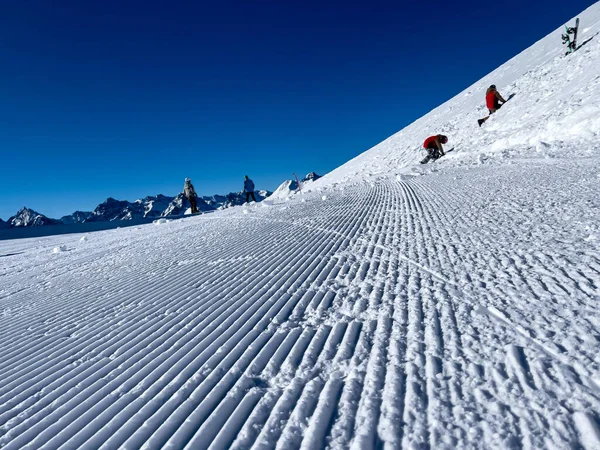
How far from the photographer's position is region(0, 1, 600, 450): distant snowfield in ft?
6.10

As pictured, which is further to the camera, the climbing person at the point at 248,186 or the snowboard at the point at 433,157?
the climbing person at the point at 248,186

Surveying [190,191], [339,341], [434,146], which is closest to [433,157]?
[434,146]

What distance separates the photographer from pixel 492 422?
1.70m

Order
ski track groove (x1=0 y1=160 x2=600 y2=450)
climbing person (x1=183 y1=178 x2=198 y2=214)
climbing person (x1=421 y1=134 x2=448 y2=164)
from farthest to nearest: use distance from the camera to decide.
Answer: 1. climbing person (x1=183 y1=178 x2=198 y2=214)
2. climbing person (x1=421 y1=134 x2=448 y2=164)
3. ski track groove (x1=0 y1=160 x2=600 y2=450)

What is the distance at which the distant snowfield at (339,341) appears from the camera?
1859 millimetres

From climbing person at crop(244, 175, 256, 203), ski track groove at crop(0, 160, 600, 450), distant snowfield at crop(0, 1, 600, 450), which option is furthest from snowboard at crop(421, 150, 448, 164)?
ski track groove at crop(0, 160, 600, 450)

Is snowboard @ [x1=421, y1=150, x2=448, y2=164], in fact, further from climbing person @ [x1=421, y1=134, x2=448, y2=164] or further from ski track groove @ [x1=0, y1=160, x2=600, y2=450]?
ski track groove @ [x1=0, y1=160, x2=600, y2=450]

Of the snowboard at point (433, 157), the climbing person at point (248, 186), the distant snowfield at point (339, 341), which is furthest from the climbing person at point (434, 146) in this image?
the distant snowfield at point (339, 341)

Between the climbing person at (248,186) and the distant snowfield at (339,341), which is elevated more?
the climbing person at (248,186)

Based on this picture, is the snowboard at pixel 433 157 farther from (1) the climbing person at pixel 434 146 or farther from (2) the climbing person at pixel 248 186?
(2) the climbing person at pixel 248 186

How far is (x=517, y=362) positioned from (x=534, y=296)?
106 centimetres

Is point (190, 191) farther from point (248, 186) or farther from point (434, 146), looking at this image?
point (434, 146)

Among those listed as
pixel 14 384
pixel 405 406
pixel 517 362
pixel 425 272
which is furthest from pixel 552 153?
pixel 14 384

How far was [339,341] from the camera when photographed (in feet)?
8.97
